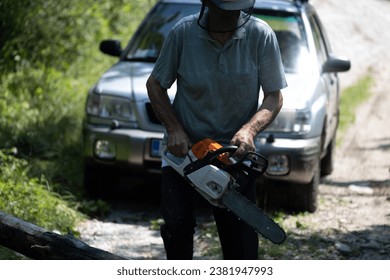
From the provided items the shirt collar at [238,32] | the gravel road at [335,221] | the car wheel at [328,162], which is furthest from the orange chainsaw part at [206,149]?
the car wheel at [328,162]

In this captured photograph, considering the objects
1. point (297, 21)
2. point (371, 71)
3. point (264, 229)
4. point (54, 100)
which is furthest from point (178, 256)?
point (371, 71)

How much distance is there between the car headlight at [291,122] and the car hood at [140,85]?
0.06 m

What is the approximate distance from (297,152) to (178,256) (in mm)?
2863

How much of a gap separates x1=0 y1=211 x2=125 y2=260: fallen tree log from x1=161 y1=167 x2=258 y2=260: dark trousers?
0.30 m

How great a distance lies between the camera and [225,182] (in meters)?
4.43

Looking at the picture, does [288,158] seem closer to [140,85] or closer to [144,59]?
[140,85]

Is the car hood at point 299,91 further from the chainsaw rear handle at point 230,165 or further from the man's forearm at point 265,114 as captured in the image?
the chainsaw rear handle at point 230,165

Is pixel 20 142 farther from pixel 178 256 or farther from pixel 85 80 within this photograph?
pixel 178 256

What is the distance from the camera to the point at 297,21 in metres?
8.51

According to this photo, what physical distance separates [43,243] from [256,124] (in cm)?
132

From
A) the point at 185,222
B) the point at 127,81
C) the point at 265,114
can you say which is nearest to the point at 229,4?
the point at 265,114

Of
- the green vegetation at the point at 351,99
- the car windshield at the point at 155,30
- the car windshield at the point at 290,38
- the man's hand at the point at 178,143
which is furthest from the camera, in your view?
the green vegetation at the point at 351,99

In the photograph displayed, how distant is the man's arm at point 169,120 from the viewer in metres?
4.57

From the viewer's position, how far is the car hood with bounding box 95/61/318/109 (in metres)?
7.53
